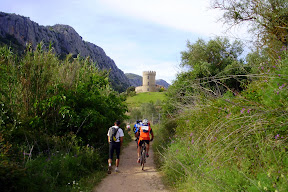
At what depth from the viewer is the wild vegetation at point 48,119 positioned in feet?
18.7

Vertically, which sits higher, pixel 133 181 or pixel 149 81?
pixel 149 81

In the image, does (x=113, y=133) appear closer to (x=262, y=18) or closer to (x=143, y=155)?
(x=143, y=155)

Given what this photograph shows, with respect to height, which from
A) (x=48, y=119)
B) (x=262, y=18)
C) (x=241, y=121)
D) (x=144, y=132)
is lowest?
(x=144, y=132)

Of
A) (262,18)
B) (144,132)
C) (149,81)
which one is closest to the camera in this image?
(262,18)

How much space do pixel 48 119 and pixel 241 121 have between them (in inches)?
249

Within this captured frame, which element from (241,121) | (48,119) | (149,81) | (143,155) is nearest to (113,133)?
(143,155)

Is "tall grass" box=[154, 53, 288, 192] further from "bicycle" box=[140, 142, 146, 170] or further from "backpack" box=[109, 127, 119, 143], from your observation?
"backpack" box=[109, 127, 119, 143]

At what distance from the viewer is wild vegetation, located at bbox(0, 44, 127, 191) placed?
5.69 metres

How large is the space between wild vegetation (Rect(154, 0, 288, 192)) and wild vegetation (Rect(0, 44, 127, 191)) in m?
2.70

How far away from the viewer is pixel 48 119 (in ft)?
24.7

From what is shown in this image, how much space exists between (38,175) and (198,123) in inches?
186

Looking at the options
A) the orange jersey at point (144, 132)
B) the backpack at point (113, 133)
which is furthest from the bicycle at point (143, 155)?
the backpack at point (113, 133)

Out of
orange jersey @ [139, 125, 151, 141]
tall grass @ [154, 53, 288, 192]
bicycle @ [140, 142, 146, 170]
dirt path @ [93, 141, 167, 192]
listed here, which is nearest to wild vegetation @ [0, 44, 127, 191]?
dirt path @ [93, 141, 167, 192]

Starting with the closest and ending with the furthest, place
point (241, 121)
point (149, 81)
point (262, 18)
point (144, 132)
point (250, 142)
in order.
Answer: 1. point (250, 142)
2. point (241, 121)
3. point (262, 18)
4. point (144, 132)
5. point (149, 81)
